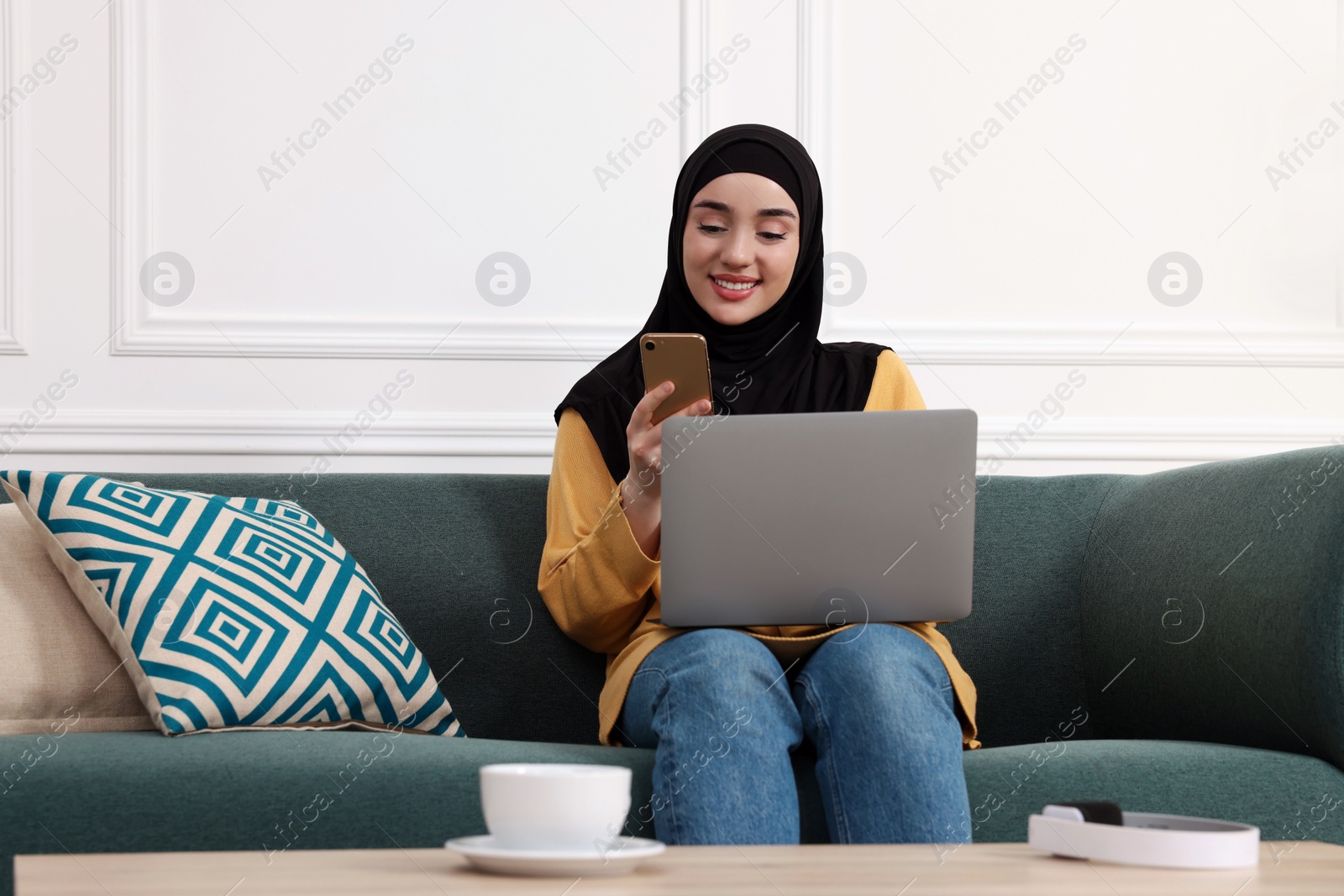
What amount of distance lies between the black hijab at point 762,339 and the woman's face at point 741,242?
0.08 feet

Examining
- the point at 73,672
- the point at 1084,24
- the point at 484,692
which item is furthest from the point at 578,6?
the point at 73,672

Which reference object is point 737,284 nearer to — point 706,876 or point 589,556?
point 589,556

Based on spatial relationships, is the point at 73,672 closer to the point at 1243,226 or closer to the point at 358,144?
the point at 358,144

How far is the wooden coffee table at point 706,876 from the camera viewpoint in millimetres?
558

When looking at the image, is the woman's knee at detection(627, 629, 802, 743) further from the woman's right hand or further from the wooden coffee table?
the wooden coffee table

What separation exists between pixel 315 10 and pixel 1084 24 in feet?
4.61

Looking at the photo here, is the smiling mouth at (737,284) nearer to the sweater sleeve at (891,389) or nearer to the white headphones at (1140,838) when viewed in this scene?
the sweater sleeve at (891,389)

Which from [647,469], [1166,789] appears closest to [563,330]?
[647,469]

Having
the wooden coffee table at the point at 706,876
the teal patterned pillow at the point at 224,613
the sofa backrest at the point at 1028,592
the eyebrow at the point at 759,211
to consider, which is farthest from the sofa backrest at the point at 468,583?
the wooden coffee table at the point at 706,876

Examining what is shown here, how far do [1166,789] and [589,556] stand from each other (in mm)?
675

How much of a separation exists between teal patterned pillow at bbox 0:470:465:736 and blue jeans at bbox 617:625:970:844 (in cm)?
33

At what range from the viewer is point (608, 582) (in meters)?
1.40

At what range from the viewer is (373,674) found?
1377 millimetres

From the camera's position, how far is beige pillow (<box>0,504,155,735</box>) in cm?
130
